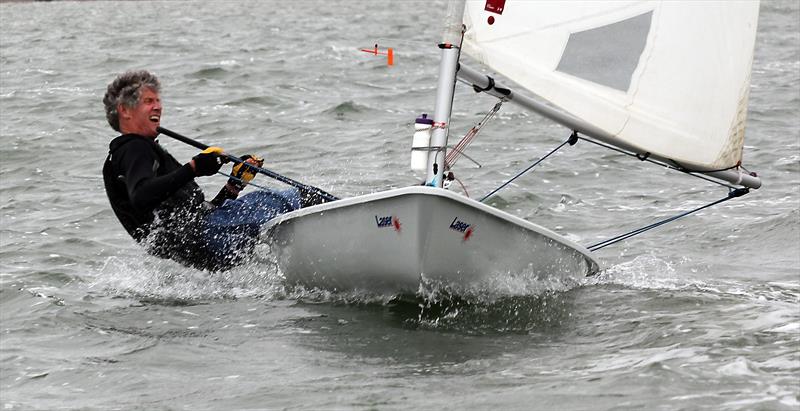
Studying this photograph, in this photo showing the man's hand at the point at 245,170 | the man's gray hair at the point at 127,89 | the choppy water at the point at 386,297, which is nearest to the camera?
the choppy water at the point at 386,297

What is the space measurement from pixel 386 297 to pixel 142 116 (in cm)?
149

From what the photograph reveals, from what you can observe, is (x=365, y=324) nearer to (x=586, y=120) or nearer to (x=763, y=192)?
(x=586, y=120)

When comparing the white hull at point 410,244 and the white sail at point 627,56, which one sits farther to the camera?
the white sail at point 627,56

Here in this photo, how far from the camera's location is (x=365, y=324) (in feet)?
18.3

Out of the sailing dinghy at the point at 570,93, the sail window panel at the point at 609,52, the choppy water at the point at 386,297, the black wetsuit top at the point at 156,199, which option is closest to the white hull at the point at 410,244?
the sailing dinghy at the point at 570,93

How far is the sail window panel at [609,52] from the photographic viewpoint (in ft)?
18.2

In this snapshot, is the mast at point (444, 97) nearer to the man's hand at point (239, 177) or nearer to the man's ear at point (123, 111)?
the man's hand at point (239, 177)

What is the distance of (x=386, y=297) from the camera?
5.71 m

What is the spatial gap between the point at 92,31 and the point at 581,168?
52.4 ft

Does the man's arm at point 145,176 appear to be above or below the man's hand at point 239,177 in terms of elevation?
above

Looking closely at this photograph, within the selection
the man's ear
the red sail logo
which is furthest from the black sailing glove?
the red sail logo

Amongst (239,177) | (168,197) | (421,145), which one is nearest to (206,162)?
(168,197)

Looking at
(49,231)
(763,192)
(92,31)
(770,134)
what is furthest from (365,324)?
(92,31)

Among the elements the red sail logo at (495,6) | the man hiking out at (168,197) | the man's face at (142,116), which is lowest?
the man hiking out at (168,197)
